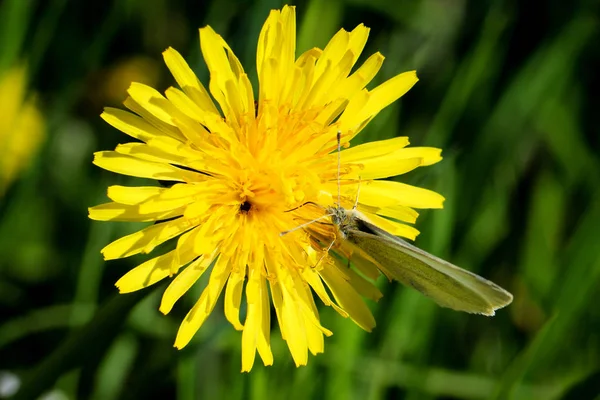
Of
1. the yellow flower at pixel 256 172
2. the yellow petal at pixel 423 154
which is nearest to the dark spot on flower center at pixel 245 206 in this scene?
the yellow flower at pixel 256 172

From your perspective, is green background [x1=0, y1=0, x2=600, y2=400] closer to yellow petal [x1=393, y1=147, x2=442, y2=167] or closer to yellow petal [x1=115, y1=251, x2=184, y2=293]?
yellow petal [x1=115, y1=251, x2=184, y2=293]

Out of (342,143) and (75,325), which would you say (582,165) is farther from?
(75,325)

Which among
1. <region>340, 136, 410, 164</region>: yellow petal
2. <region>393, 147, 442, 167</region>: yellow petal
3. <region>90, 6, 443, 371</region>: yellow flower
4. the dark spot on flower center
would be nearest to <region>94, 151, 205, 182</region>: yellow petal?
<region>90, 6, 443, 371</region>: yellow flower

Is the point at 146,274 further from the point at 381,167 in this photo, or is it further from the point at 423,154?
the point at 423,154

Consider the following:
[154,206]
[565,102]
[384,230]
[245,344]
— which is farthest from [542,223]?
[154,206]

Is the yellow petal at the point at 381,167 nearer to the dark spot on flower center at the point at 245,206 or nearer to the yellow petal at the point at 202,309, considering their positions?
the dark spot on flower center at the point at 245,206

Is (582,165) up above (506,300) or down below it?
above
